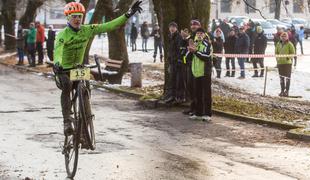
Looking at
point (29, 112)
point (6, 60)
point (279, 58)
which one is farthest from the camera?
point (6, 60)

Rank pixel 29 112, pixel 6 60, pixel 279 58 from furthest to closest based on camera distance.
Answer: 1. pixel 6 60
2. pixel 279 58
3. pixel 29 112

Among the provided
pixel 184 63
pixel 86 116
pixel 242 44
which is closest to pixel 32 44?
pixel 242 44

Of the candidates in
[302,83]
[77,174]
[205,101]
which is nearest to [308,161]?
[77,174]

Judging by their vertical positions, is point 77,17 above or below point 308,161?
above

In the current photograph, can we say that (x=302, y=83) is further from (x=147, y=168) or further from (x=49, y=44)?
(x=147, y=168)

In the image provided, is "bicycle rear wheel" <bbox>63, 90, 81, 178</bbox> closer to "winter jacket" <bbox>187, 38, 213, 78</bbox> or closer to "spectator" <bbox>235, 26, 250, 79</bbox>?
"winter jacket" <bbox>187, 38, 213, 78</bbox>

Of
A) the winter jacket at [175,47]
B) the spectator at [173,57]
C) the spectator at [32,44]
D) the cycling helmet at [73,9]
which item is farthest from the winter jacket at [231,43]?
the cycling helmet at [73,9]

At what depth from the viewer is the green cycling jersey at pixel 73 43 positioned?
Result: 9.02 meters

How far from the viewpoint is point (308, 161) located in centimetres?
1007

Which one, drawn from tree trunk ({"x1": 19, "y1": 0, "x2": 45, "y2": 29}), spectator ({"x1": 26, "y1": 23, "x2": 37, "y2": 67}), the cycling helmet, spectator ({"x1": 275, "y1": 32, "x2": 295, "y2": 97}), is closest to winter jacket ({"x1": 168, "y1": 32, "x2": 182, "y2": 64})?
spectator ({"x1": 275, "y1": 32, "x2": 295, "y2": 97})

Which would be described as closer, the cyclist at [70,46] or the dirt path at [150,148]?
the cyclist at [70,46]

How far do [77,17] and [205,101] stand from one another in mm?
5719

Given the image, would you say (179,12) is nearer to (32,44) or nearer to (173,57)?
(173,57)

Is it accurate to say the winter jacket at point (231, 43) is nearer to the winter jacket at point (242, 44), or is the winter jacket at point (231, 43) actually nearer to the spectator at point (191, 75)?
the winter jacket at point (242, 44)
